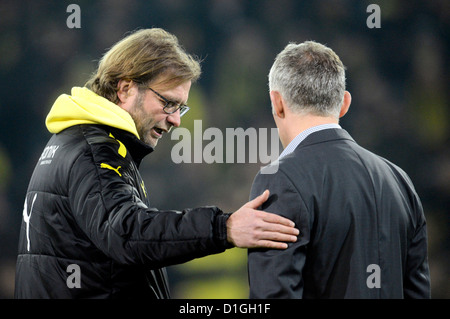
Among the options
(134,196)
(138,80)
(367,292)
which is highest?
(138,80)

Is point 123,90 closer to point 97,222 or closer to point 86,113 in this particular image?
point 86,113

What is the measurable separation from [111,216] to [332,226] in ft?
1.44

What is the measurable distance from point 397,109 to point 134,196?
246 cm

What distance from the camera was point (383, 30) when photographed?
3.20 meters

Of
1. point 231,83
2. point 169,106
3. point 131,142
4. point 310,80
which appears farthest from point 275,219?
point 231,83

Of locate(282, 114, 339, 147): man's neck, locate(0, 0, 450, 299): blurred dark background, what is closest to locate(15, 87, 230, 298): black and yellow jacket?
locate(282, 114, 339, 147): man's neck

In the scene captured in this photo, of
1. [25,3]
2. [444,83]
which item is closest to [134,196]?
[25,3]

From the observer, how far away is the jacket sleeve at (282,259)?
922 millimetres

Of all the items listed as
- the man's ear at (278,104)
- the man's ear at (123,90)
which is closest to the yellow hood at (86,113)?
the man's ear at (123,90)

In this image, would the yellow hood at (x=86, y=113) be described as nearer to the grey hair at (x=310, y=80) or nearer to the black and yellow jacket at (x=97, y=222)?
the black and yellow jacket at (x=97, y=222)

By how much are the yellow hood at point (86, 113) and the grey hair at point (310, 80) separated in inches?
16.2

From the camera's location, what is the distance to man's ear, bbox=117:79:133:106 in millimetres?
1440
